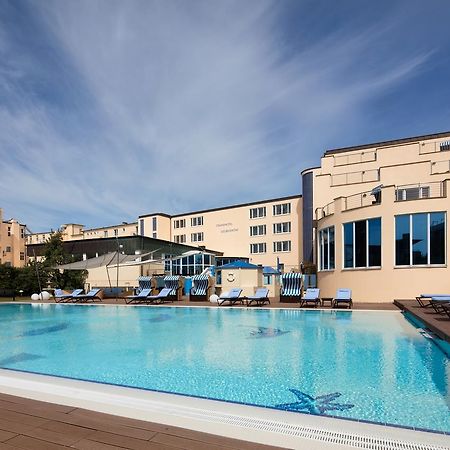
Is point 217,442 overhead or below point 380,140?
below

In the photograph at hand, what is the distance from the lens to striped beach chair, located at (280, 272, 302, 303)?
667 inches

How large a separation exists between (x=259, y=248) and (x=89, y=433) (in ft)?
112

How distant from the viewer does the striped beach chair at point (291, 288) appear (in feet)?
55.6

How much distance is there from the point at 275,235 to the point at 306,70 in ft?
75.1

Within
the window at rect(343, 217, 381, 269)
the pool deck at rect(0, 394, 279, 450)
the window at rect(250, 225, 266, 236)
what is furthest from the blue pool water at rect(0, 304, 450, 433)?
the window at rect(250, 225, 266, 236)

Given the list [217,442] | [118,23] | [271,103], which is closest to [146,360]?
[217,442]

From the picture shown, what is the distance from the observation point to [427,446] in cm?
251

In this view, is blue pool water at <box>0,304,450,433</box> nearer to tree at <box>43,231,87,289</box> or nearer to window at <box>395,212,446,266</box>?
window at <box>395,212,446,266</box>

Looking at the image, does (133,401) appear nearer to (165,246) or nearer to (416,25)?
(416,25)

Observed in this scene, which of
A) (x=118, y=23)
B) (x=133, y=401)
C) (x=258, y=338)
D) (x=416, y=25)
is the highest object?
(x=416, y=25)

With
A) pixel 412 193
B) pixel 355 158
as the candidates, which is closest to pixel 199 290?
pixel 412 193

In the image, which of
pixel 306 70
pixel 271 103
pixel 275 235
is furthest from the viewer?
pixel 275 235

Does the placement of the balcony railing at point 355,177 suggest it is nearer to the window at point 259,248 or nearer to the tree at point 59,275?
the window at point 259,248

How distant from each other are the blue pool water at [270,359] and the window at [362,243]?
3.93m
